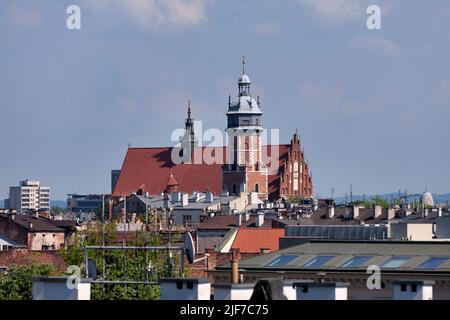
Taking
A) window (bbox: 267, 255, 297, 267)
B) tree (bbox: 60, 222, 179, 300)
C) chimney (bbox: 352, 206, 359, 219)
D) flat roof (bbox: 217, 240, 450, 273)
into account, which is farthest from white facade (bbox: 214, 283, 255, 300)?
chimney (bbox: 352, 206, 359, 219)

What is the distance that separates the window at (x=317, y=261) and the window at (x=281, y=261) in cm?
61

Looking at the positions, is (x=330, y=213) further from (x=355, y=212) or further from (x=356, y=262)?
(x=356, y=262)

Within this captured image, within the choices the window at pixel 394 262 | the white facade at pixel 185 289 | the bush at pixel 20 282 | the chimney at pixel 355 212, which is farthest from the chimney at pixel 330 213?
the white facade at pixel 185 289

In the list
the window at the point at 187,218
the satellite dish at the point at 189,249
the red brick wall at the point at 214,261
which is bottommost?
the satellite dish at the point at 189,249

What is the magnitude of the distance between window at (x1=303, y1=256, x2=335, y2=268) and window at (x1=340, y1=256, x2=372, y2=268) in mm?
646

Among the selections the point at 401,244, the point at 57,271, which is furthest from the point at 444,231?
the point at 401,244

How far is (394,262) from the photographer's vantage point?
41.9m

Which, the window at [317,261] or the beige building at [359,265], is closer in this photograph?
the beige building at [359,265]

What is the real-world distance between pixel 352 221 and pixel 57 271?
45388 mm

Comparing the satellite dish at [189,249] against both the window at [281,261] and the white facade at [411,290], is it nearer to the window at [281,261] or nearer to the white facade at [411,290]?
the white facade at [411,290]

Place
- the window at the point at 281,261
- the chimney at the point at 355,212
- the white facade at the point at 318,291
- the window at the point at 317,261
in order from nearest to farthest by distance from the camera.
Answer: the white facade at the point at 318,291
the window at the point at 317,261
the window at the point at 281,261
the chimney at the point at 355,212

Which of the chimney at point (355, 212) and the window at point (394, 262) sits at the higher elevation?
the chimney at point (355, 212)

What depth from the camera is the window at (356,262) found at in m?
42.5
